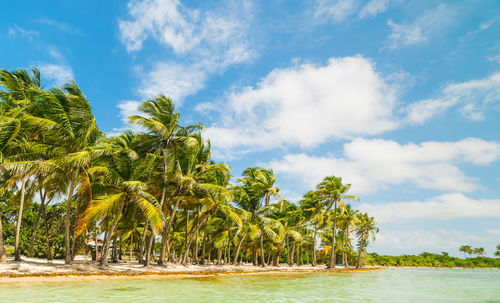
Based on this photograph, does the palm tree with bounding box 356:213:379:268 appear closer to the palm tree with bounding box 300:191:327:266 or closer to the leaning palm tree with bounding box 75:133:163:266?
the palm tree with bounding box 300:191:327:266

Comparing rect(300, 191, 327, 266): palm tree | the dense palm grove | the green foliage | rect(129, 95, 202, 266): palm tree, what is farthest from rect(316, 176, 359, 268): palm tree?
the green foliage

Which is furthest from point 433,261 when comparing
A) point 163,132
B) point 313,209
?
point 163,132

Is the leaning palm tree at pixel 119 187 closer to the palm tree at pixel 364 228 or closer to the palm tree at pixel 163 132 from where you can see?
the palm tree at pixel 163 132

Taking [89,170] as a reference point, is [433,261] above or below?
below

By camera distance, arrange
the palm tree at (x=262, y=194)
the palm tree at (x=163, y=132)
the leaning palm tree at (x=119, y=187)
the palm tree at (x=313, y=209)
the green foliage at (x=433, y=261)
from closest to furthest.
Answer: the leaning palm tree at (x=119, y=187) → the palm tree at (x=163, y=132) → the palm tree at (x=262, y=194) → the palm tree at (x=313, y=209) → the green foliage at (x=433, y=261)

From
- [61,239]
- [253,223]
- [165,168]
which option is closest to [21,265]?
[165,168]

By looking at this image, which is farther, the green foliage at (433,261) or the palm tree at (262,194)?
the green foliage at (433,261)

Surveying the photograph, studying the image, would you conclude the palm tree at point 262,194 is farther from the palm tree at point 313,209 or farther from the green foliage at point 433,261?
the green foliage at point 433,261

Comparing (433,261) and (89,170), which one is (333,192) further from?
(433,261)

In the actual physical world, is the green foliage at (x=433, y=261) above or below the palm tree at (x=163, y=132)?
below

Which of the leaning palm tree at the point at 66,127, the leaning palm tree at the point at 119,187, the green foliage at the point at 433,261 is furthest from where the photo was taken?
the green foliage at the point at 433,261

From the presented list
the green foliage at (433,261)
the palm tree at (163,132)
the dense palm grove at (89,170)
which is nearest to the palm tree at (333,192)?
the dense palm grove at (89,170)

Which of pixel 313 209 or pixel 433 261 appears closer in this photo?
pixel 313 209

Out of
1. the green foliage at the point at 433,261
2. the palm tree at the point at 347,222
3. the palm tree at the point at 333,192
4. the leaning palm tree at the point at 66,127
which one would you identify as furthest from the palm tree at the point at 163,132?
the green foliage at the point at 433,261
